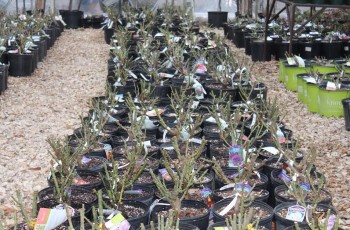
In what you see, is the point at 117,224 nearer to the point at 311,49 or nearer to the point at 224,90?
the point at 224,90

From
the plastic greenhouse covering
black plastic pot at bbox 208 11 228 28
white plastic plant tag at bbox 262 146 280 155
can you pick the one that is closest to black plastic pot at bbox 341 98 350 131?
white plastic plant tag at bbox 262 146 280 155

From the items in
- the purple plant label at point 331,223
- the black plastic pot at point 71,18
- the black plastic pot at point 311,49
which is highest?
the black plastic pot at point 71,18

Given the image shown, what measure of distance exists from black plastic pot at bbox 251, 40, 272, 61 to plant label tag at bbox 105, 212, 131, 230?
6.31 metres

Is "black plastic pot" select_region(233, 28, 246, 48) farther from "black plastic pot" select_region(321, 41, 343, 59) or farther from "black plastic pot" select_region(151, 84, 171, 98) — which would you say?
"black plastic pot" select_region(151, 84, 171, 98)

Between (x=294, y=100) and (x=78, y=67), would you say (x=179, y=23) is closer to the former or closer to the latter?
(x=78, y=67)

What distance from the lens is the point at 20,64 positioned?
7.55 m

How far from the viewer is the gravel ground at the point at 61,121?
162 inches

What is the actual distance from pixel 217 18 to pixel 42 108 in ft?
23.9

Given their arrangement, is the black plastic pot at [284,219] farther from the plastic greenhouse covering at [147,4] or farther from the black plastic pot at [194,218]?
the plastic greenhouse covering at [147,4]

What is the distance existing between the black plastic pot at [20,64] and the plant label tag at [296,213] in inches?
211

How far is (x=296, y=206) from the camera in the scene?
9.43 feet

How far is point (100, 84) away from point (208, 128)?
3.04 meters

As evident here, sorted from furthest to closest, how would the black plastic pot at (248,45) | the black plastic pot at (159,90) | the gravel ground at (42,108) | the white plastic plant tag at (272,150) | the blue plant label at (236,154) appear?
1. the black plastic pot at (248,45)
2. the black plastic pot at (159,90)
3. the gravel ground at (42,108)
4. the white plastic plant tag at (272,150)
5. the blue plant label at (236,154)

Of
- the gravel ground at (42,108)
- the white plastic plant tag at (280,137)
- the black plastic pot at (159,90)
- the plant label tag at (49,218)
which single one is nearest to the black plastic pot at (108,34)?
the gravel ground at (42,108)
